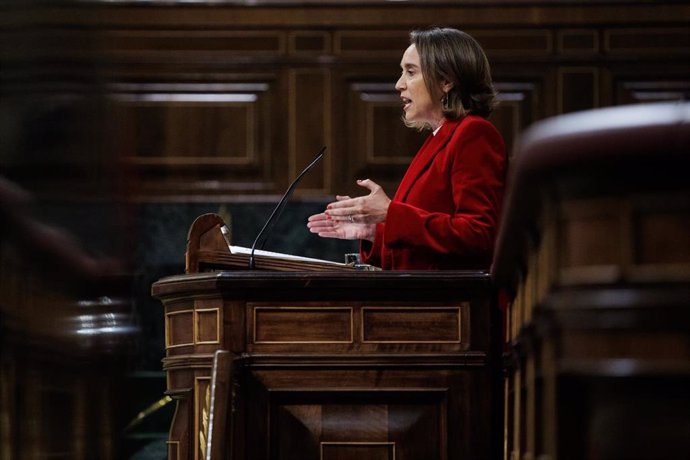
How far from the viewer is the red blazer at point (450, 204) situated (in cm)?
259

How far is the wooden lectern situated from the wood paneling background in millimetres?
2125

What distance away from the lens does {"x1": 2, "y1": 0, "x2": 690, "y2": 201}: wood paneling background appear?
4559 millimetres

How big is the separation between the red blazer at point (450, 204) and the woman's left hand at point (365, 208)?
0.12ft

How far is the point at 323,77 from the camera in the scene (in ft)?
15.1

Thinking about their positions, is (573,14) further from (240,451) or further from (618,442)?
(618,442)

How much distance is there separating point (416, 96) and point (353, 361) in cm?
83

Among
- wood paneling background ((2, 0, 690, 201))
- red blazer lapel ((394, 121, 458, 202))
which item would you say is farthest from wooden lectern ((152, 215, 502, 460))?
wood paneling background ((2, 0, 690, 201))

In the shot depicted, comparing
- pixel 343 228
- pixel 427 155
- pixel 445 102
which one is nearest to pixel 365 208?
pixel 343 228

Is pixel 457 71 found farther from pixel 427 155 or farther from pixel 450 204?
pixel 450 204

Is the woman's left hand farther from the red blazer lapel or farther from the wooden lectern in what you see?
the wooden lectern

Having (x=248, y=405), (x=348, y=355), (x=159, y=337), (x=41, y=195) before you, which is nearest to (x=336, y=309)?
(x=348, y=355)

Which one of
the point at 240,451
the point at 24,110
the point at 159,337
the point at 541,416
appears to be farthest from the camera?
the point at 159,337

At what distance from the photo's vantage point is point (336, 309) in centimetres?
243

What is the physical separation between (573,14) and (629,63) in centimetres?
28
